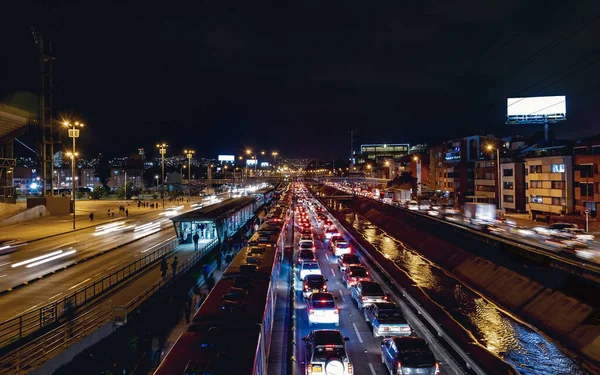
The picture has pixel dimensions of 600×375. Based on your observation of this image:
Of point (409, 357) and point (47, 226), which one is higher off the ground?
point (47, 226)

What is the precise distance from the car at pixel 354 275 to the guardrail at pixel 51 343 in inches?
464

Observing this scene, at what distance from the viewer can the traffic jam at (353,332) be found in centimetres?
1038

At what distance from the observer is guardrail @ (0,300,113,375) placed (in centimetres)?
974

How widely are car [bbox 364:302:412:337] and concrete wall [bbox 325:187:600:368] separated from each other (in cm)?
741

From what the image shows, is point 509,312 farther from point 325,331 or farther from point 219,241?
point 219,241

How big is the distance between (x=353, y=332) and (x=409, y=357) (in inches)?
→ 164

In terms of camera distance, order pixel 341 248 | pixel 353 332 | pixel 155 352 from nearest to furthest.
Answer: pixel 155 352 < pixel 353 332 < pixel 341 248

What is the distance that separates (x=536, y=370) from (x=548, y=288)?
7759mm

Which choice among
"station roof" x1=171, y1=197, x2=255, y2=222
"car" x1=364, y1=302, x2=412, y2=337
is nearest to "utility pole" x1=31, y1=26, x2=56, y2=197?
"station roof" x1=171, y1=197, x2=255, y2=222

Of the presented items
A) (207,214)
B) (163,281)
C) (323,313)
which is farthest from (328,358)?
(207,214)

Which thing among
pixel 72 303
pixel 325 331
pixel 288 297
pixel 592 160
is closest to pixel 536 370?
pixel 325 331

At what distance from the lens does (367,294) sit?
647 inches

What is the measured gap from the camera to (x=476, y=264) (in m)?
25.9

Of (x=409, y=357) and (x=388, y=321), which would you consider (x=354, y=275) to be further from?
(x=409, y=357)
